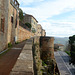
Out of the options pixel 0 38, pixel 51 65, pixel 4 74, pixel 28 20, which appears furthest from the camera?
pixel 28 20

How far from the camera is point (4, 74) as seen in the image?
12.2 feet

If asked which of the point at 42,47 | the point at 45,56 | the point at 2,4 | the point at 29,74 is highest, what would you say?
the point at 2,4

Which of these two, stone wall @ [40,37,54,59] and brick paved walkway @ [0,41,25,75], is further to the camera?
stone wall @ [40,37,54,59]

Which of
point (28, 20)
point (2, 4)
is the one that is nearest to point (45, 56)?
point (2, 4)

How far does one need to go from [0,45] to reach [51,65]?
37.8 ft

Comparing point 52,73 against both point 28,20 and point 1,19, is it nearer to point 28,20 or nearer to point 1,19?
point 1,19

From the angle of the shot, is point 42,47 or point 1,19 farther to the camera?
point 42,47

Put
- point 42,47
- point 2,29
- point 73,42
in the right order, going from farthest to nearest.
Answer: point 73,42, point 42,47, point 2,29

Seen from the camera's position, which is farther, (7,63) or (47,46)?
(47,46)

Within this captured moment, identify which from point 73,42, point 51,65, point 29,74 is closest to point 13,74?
point 29,74

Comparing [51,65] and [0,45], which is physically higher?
[0,45]

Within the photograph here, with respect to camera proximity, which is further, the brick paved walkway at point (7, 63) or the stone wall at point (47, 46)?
the stone wall at point (47, 46)

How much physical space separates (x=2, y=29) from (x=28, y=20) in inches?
1217

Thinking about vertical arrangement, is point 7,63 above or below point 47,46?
above
